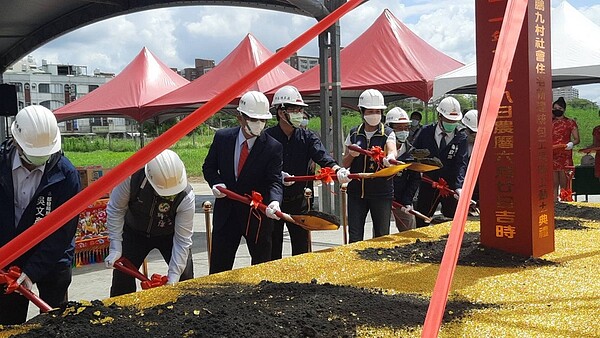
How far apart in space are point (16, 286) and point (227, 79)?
7.87 meters

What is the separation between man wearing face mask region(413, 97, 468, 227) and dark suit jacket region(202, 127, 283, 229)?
1824 mm

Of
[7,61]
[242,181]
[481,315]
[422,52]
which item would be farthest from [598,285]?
[7,61]

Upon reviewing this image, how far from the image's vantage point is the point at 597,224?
3.87 meters

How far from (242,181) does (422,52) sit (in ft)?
21.9

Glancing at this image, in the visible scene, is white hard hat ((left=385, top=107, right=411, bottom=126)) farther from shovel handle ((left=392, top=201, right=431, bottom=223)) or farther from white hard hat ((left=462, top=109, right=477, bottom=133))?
shovel handle ((left=392, top=201, right=431, bottom=223))

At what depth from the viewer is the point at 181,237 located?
9.18 feet

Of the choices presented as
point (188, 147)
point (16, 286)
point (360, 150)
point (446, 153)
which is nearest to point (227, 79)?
point (446, 153)

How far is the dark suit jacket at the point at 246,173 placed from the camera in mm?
3340

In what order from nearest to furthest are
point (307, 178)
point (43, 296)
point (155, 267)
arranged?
1. point (43, 296)
2. point (307, 178)
3. point (155, 267)

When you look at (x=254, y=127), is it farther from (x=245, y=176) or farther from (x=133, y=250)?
(x=133, y=250)

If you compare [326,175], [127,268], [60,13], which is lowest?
[127,268]

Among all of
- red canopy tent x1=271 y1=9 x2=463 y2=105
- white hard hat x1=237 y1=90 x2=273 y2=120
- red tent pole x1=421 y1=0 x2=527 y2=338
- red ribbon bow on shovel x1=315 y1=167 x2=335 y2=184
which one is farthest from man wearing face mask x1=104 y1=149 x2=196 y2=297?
red canopy tent x1=271 y1=9 x2=463 y2=105

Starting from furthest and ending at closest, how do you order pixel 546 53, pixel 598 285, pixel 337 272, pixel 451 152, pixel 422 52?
1. pixel 422 52
2. pixel 451 152
3. pixel 546 53
4. pixel 337 272
5. pixel 598 285

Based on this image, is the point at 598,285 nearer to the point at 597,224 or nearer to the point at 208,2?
the point at 597,224
